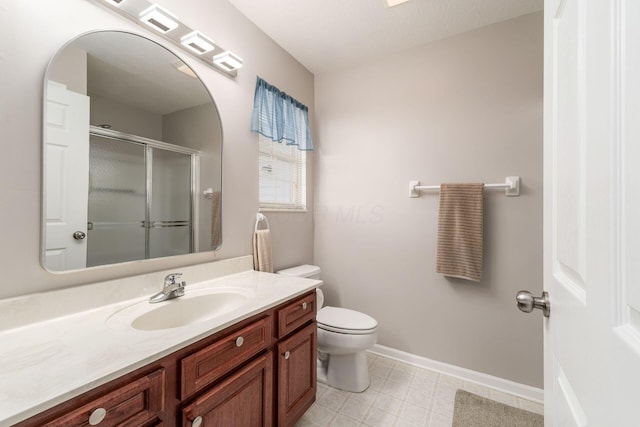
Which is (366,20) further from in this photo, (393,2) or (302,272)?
(302,272)

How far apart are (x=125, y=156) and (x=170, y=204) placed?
0.29 meters

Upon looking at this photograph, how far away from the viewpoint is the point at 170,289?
47.4 inches

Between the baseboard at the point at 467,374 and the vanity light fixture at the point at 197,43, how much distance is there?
2.42 metres

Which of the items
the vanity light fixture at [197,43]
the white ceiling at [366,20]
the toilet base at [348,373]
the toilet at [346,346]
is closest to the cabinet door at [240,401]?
the toilet at [346,346]

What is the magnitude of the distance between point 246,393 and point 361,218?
5.09ft

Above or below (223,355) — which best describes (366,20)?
above

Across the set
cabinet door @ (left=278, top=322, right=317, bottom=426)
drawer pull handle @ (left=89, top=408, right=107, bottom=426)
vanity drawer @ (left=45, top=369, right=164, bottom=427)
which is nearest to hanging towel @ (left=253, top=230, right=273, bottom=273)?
cabinet door @ (left=278, top=322, right=317, bottom=426)

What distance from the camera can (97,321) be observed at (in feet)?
3.09

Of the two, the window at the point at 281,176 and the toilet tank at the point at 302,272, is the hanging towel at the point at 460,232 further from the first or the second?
the window at the point at 281,176

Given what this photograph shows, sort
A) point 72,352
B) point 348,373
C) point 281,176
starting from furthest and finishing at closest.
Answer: point 281,176
point 348,373
point 72,352

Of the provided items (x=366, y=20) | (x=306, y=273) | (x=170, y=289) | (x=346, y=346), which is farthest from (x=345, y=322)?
(x=366, y=20)

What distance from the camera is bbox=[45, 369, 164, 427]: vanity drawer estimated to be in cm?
60

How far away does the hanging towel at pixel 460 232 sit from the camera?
177cm

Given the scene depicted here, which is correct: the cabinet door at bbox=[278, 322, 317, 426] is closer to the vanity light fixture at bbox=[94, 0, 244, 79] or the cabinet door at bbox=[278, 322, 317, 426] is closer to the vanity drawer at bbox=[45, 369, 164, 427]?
the vanity drawer at bbox=[45, 369, 164, 427]
